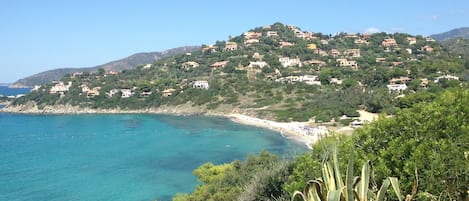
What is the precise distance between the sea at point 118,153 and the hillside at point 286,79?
840 centimetres

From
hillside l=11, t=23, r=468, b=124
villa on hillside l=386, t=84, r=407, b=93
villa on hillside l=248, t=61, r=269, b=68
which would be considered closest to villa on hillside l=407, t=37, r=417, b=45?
hillside l=11, t=23, r=468, b=124

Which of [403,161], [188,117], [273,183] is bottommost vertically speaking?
[188,117]

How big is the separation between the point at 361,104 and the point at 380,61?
30.0m

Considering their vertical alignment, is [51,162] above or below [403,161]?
below

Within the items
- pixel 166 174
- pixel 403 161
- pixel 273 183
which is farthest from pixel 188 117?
pixel 403 161

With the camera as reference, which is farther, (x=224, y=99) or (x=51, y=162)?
(x=224, y=99)

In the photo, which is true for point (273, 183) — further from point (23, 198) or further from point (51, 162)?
point (51, 162)

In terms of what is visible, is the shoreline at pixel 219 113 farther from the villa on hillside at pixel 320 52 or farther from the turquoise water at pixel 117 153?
the villa on hillside at pixel 320 52

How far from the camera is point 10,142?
49.8 metres

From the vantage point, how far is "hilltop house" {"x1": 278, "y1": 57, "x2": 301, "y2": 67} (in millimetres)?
92250

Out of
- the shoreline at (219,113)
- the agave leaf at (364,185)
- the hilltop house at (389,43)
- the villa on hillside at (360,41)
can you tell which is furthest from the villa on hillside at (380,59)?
the agave leaf at (364,185)

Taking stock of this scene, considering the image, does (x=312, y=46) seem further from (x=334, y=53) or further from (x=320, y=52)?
(x=334, y=53)

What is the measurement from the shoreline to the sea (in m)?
1.91

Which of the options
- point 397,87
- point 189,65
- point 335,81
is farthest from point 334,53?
point 397,87
